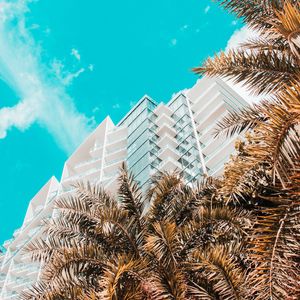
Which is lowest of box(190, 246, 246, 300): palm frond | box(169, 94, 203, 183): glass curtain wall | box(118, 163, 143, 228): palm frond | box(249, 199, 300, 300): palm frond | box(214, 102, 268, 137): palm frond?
box(249, 199, 300, 300): palm frond

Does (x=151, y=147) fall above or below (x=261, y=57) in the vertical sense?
above

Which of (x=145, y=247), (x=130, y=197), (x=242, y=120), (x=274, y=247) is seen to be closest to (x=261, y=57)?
(x=242, y=120)

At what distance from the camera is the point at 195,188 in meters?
11.7

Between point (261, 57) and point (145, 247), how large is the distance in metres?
5.24

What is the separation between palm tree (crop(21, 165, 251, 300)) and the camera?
27.6 feet

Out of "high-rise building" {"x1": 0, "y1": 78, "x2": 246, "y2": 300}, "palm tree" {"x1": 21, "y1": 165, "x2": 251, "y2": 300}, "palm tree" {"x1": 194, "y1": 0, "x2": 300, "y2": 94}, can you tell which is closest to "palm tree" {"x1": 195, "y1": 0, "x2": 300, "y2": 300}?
"palm tree" {"x1": 194, "y1": 0, "x2": 300, "y2": 94}

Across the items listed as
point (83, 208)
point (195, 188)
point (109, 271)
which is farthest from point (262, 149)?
point (83, 208)

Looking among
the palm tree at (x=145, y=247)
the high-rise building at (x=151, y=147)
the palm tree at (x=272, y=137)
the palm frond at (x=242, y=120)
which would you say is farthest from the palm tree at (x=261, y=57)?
the high-rise building at (x=151, y=147)

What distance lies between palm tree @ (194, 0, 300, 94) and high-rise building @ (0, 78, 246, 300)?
35.7 meters

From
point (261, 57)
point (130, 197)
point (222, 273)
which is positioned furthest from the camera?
point (130, 197)

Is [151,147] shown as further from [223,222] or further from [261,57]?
[261,57]

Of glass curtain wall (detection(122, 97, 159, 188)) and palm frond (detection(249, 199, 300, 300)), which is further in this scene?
glass curtain wall (detection(122, 97, 159, 188))

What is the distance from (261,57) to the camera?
24.7 feet

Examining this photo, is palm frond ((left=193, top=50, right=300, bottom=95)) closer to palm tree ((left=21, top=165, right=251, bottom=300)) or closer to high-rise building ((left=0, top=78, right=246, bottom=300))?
palm tree ((left=21, top=165, right=251, bottom=300))
